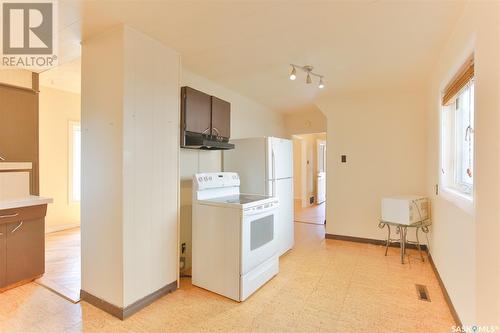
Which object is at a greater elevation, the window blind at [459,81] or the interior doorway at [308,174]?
the window blind at [459,81]

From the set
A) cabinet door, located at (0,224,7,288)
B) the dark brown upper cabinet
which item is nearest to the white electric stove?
the dark brown upper cabinet

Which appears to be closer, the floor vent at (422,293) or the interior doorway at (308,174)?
the floor vent at (422,293)

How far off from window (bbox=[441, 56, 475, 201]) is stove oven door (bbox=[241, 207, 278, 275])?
1.63m

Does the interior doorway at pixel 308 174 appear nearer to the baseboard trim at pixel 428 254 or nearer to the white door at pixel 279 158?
the baseboard trim at pixel 428 254

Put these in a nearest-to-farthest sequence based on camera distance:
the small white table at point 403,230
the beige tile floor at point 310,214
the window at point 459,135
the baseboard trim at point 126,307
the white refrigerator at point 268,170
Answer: the window at point 459,135
the baseboard trim at point 126,307
the small white table at point 403,230
the white refrigerator at point 268,170
the beige tile floor at point 310,214

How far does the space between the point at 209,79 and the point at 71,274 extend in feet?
9.16

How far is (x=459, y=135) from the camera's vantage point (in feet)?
7.61

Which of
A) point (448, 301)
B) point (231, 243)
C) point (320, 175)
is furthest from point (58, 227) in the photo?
point (320, 175)

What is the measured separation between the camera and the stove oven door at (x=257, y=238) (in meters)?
2.32

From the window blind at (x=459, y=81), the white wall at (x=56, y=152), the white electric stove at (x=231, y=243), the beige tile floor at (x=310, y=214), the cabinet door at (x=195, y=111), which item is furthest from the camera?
the beige tile floor at (x=310, y=214)

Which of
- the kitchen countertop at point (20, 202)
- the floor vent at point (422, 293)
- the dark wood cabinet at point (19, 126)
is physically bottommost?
the floor vent at point (422, 293)

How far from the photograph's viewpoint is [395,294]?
242cm

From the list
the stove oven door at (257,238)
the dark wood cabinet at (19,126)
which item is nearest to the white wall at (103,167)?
the stove oven door at (257,238)

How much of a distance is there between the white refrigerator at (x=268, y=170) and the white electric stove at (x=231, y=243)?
0.59m
